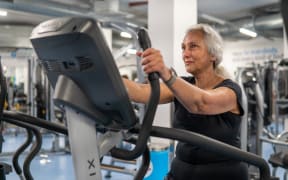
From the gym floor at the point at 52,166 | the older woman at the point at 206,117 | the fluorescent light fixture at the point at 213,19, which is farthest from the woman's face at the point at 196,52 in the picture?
the fluorescent light fixture at the point at 213,19

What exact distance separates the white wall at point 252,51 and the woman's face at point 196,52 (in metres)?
10.7

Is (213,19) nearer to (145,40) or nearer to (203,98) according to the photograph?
(203,98)

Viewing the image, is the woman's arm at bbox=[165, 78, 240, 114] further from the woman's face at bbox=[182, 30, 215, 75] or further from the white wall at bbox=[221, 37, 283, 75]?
the white wall at bbox=[221, 37, 283, 75]

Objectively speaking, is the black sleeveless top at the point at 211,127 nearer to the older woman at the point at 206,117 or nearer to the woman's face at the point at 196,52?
the older woman at the point at 206,117

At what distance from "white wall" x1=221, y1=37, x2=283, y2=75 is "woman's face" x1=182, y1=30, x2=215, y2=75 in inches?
421

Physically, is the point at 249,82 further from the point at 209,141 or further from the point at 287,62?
the point at 209,141

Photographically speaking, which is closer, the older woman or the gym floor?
the older woman

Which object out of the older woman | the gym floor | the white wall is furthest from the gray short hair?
the white wall

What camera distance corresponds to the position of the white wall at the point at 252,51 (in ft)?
40.4

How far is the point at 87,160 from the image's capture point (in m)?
0.99

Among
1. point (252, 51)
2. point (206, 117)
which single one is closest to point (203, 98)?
point (206, 117)

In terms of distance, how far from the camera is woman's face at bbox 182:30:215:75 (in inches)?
63.1

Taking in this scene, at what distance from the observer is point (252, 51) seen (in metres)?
13.0

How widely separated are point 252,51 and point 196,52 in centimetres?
1219
